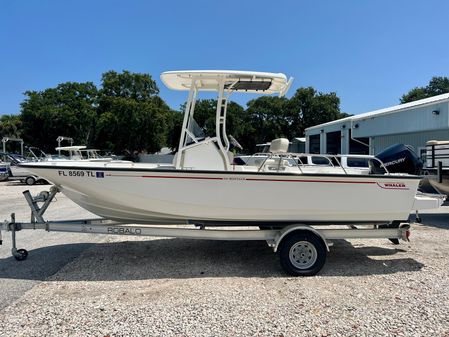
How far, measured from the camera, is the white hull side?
473 centimetres

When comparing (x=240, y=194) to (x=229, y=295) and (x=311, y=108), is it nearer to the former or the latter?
(x=229, y=295)

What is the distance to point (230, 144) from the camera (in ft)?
17.8

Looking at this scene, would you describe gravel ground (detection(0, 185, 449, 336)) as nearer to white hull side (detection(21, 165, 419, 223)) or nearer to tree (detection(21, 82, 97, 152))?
white hull side (detection(21, 165, 419, 223))

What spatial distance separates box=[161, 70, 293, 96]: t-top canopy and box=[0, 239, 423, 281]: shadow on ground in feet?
8.44

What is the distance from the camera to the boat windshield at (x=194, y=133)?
17.2 ft

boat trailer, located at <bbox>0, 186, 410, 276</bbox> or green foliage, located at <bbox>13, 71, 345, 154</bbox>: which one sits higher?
green foliage, located at <bbox>13, 71, 345, 154</bbox>

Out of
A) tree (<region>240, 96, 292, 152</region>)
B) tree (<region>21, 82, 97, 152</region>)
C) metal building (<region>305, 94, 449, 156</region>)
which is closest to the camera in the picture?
metal building (<region>305, 94, 449, 156</region>)

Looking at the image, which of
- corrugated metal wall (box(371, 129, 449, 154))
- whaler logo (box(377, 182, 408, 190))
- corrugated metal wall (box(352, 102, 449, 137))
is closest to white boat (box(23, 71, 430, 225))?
whaler logo (box(377, 182, 408, 190))

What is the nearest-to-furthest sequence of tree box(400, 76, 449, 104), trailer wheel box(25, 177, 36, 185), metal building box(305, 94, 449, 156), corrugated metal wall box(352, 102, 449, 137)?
corrugated metal wall box(352, 102, 449, 137)
metal building box(305, 94, 449, 156)
trailer wheel box(25, 177, 36, 185)
tree box(400, 76, 449, 104)

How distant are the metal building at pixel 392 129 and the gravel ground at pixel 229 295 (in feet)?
27.6

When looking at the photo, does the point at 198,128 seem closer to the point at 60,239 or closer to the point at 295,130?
the point at 60,239

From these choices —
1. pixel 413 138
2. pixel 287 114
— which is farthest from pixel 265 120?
pixel 413 138

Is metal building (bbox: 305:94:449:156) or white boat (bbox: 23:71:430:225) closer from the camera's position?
white boat (bbox: 23:71:430:225)

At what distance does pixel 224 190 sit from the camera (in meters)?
4.75
